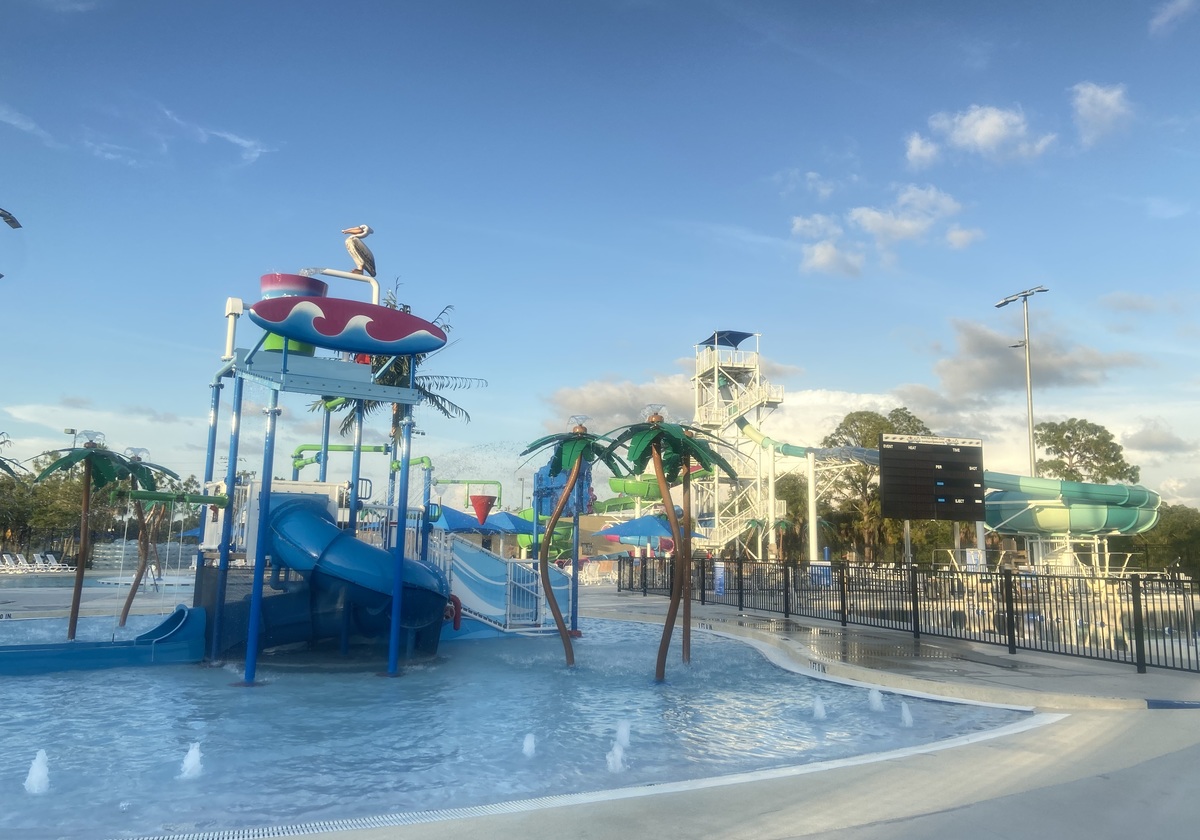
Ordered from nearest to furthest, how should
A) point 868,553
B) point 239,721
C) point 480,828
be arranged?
point 480,828
point 239,721
point 868,553

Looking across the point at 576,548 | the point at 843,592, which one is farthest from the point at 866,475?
the point at 576,548

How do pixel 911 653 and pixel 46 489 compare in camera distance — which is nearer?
pixel 911 653

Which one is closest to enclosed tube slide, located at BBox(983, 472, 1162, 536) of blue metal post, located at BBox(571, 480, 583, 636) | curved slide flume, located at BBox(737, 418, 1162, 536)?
curved slide flume, located at BBox(737, 418, 1162, 536)

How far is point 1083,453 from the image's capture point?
61.9 metres

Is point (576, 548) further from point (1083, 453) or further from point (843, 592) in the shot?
point (1083, 453)

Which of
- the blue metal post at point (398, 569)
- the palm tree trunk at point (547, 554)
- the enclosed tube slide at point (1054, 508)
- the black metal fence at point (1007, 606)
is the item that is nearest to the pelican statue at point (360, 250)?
the blue metal post at point (398, 569)

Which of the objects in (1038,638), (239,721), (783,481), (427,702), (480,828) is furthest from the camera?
(783,481)

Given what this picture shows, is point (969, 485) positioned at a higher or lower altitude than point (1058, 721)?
higher

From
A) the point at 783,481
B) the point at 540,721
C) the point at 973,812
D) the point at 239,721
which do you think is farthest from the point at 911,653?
the point at 783,481

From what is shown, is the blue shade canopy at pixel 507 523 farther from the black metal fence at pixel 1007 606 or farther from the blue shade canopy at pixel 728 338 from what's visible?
the blue shade canopy at pixel 728 338

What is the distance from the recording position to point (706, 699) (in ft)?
33.9

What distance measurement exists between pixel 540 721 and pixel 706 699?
242 cm

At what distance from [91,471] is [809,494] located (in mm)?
29360

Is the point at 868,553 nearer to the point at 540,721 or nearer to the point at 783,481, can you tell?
the point at 783,481
